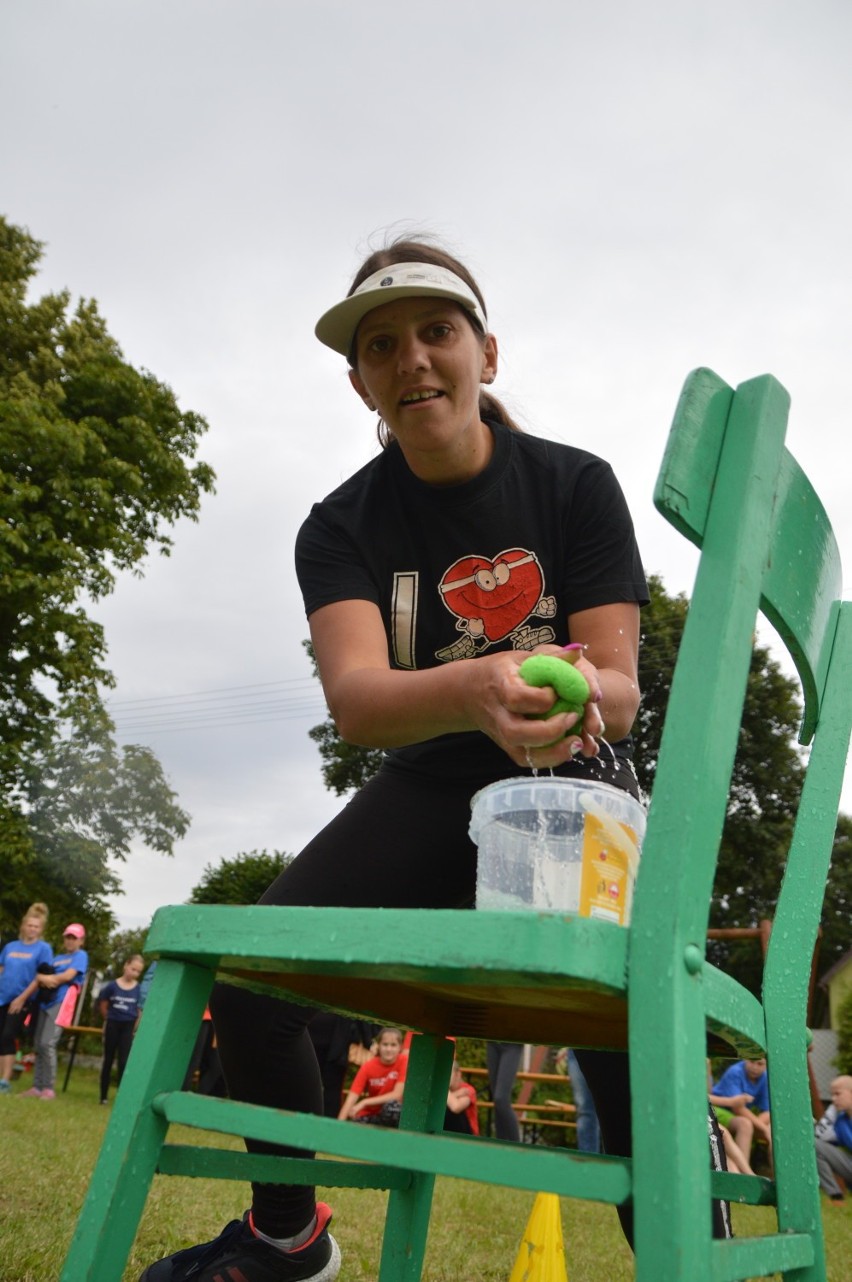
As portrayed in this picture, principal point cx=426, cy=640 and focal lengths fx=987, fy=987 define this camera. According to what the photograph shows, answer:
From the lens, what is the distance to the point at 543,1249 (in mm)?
A: 2355

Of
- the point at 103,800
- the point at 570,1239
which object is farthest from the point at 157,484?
the point at 570,1239

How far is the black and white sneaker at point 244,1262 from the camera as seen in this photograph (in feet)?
5.62

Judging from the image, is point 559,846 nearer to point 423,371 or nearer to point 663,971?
point 663,971

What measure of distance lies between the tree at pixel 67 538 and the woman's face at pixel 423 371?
47.1ft

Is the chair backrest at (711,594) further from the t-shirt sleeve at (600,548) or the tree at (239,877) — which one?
the tree at (239,877)

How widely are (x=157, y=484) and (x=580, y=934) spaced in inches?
713

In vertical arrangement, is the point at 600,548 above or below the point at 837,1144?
below

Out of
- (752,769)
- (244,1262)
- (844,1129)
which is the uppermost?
(752,769)

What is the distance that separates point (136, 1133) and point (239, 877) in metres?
30.2

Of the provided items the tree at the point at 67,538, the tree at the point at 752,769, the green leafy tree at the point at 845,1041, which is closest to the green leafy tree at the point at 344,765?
the tree at the point at 752,769

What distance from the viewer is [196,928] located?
3.62 feet

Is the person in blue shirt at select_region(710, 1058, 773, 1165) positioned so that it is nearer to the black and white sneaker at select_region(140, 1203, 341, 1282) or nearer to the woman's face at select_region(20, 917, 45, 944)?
the woman's face at select_region(20, 917, 45, 944)

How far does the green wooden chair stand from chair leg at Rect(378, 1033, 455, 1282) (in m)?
0.40

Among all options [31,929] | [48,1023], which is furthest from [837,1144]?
[31,929]
